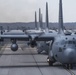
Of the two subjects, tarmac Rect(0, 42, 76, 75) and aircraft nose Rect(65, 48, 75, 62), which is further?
aircraft nose Rect(65, 48, 75, 62)

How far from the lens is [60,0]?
124 ft

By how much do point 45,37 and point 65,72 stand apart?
322 inches

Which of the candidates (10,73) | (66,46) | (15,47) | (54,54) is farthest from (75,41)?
(15,47)

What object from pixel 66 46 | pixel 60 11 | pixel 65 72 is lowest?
pixel 65 72

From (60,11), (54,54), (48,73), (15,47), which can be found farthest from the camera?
(60,11)

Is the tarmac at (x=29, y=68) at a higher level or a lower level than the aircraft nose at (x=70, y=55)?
lower

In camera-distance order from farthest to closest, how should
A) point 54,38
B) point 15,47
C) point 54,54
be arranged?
1. point 15,47
2. point 54,38
3. point 54,54

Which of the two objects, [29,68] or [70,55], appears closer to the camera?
[70,55]

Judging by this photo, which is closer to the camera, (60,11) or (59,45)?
(59,45)

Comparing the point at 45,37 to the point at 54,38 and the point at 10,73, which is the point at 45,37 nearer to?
the point at 54,38

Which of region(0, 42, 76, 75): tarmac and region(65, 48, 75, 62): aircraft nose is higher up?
region(65, 48, 75, 62): aircraft nose

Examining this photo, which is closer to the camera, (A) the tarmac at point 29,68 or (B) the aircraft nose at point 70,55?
(A) the tarmac at point 29,68

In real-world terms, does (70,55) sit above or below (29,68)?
above

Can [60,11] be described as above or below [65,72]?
above
